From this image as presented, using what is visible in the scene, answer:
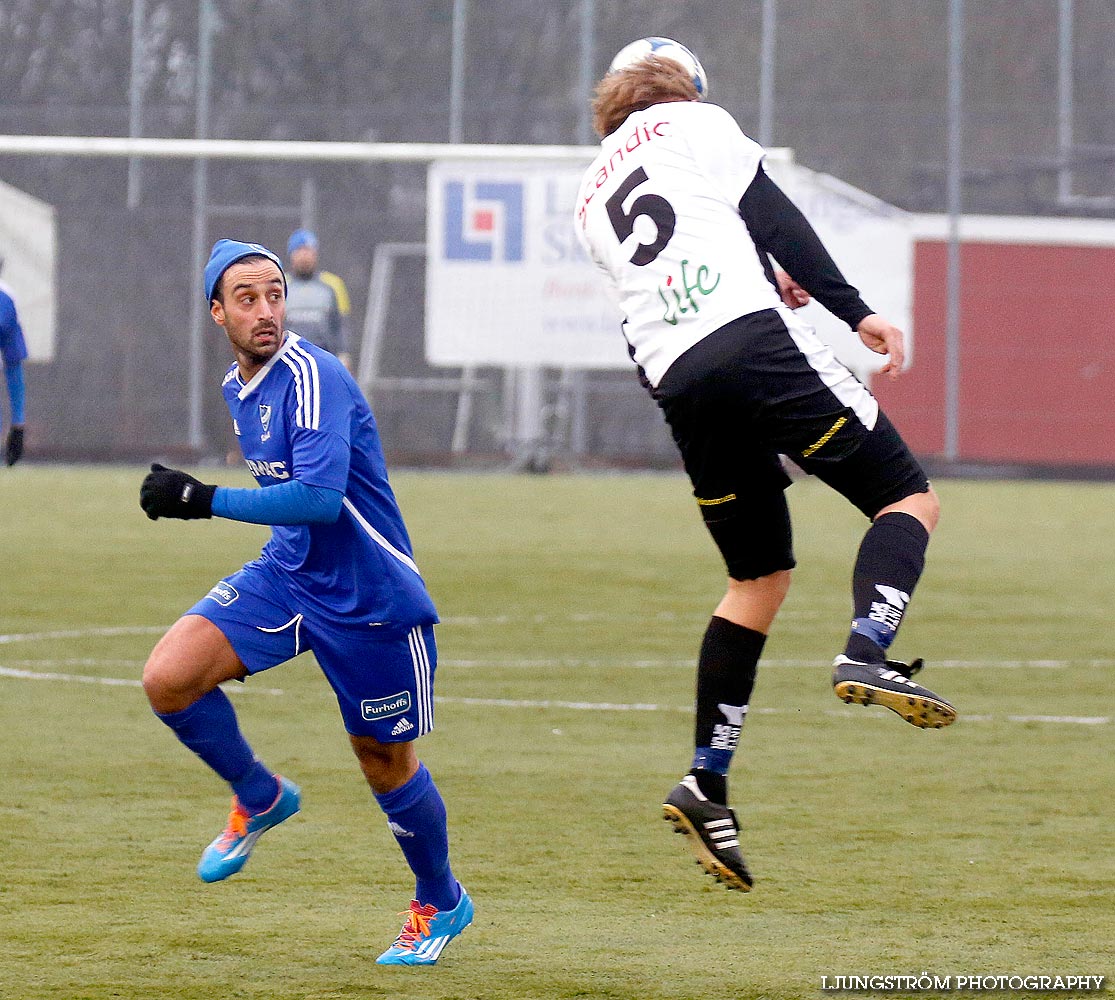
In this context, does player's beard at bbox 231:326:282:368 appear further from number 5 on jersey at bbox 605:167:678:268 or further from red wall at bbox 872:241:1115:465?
red wall at bbox 872:241:1115:465

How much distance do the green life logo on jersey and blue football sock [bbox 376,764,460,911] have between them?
134 cm

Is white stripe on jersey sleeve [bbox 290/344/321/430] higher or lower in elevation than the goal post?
lower

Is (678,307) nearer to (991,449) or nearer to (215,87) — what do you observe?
(991,449)

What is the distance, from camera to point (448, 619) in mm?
10969

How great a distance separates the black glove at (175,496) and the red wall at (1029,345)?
807 inches

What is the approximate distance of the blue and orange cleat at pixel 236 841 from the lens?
5125mm

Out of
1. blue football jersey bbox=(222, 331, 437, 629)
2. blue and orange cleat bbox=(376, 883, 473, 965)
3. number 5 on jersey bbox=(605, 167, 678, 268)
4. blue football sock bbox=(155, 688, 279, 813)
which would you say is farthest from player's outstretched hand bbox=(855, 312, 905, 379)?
blue football sock bbox=(155, 688, 279, 813)

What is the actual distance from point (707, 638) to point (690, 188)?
1.23m

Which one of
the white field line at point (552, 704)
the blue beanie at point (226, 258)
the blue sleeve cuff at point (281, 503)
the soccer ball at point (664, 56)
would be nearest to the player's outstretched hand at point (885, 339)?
the soccer ball at point (664, 56)

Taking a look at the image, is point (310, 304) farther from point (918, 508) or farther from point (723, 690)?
point (918, 508)

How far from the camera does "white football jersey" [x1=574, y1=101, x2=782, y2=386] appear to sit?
4.86 meters

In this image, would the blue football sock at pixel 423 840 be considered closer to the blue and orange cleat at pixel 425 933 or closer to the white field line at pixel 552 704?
the blue and orange cleat at pixel 425 933

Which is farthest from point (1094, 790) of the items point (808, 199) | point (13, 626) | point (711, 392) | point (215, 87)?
point (215, 87)

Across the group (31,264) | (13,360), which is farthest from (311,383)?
(31,264)
